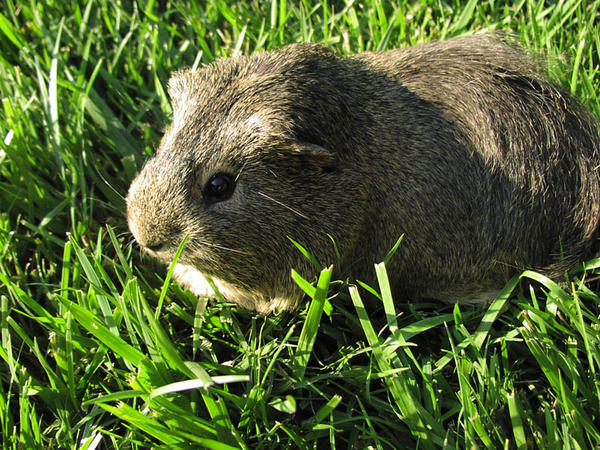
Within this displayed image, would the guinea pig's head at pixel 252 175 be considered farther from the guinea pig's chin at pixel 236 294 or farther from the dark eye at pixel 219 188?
the guinea pig's chin at pixel 236 294

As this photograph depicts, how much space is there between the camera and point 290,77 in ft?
11.5

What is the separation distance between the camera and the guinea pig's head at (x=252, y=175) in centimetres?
338

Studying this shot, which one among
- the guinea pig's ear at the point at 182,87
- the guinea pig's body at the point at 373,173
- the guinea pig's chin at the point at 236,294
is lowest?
the guinea pig's chin at the point at 236,294

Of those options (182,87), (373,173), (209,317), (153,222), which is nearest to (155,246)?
(153,222)

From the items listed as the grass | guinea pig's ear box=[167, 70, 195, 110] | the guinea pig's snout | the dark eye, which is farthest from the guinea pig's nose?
guinea pig's ear box=[167, 70, 195, 110]

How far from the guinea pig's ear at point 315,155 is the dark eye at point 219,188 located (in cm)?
41

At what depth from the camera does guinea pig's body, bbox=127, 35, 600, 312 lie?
3.42 m

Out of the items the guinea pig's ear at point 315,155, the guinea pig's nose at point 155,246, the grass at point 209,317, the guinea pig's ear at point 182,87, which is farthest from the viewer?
the guinea pig's ear at point 182,87

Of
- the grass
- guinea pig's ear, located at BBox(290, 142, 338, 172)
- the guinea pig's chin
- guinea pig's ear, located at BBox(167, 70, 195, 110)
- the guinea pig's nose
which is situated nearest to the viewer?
the grass

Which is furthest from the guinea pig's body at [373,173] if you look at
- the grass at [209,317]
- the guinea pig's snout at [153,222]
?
the grass at [209,317]

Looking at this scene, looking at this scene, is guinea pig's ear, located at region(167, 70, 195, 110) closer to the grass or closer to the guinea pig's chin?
→ the grass

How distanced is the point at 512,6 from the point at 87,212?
4318mm

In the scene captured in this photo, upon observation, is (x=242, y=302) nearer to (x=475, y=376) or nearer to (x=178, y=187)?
(x=178, y=187)

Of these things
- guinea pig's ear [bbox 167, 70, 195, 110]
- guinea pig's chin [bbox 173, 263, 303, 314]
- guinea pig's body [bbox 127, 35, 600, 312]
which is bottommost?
guinea pig's chin [bbox 173, 263, 303, 314]
